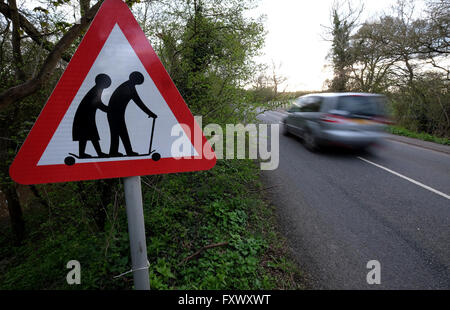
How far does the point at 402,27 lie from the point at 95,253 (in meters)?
17.7

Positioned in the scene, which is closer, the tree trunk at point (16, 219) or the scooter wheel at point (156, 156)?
the scooter wheel at point (156, 156)

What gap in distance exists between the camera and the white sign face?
949mm

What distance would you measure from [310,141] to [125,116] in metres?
6.89

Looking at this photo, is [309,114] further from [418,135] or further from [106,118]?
[418,135]

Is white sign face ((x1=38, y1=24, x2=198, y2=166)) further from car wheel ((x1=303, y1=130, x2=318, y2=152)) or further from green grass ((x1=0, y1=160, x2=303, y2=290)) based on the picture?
car wheel ((x1=303, y1=130, x2=318, y2=152))

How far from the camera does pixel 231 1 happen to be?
3.96m

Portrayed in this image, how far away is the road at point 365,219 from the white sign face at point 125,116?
2075 mm

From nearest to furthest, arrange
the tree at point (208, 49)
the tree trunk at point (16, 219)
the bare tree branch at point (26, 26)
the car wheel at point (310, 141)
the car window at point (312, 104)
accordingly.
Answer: the bare tree branch at point (26, 26) → the tree at point (208, 49) → the tree trunk at point (16, 219) → the car window at point (312, 104) → the car wheel at point (310, 141)

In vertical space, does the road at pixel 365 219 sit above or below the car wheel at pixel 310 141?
below

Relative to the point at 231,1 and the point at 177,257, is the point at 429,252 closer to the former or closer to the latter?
the point at 177,257

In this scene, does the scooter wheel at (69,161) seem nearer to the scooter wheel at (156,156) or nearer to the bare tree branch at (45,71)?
the scooter wheel at (156,156)

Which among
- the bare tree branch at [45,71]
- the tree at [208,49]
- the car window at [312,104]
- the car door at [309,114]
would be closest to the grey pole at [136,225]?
the bare tree branch at [45,71]

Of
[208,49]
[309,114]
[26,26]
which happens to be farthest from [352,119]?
[26,26]

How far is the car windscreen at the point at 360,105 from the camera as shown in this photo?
5.75m
